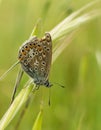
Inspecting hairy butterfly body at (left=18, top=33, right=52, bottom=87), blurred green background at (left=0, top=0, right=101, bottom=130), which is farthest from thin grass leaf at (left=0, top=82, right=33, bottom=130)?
blurred green background at (left=0, top=0, right=101, bottom=130)

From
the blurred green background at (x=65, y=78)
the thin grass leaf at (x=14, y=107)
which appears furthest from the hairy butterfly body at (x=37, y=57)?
the blurred green background at (x=65, y=78)

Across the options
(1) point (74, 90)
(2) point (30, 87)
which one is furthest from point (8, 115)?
(1) point (74, 90)

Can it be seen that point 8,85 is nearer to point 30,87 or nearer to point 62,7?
point 62,7

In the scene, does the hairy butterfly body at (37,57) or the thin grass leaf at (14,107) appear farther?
the hairy butterfly body at (37,57)

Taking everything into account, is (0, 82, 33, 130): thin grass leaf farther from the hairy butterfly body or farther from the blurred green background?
the blurred green background

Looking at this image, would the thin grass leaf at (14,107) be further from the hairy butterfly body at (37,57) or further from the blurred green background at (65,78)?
the blurred green background at (65,78)

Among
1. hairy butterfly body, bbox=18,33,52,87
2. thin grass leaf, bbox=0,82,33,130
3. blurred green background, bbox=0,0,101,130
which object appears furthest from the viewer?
blurred green background, bbox=0,0,101,130
